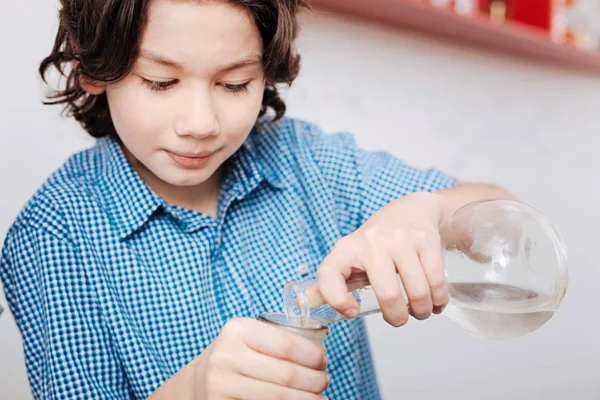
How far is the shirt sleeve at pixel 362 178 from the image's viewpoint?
1.03 meters

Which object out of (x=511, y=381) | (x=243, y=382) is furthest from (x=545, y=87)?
(x=243, y=382)

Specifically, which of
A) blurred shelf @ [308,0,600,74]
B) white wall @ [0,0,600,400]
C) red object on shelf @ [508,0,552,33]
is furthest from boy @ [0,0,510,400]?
red object on shelf @ [508,0,552,33]

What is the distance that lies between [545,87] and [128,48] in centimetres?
183

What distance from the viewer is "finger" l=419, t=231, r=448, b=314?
1.97ft

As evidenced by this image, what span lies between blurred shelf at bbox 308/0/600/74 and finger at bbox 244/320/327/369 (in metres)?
1.04

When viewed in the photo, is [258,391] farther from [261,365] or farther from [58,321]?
[58,321]

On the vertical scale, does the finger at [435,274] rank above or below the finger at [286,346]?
above

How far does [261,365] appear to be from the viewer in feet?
1.81

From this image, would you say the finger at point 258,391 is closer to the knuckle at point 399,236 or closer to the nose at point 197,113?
the knuckle at point 399,236

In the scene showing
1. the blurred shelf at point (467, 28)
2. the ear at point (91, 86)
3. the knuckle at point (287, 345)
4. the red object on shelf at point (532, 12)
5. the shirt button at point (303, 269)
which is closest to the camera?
the knuckle at point (287, 345)

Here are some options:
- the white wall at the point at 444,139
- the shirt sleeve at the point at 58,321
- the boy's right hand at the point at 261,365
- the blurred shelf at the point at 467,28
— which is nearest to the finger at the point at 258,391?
the boy's right hand at the point at 261,365

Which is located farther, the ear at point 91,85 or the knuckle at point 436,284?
the ear at point 91,85

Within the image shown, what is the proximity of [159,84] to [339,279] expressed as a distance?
33cm

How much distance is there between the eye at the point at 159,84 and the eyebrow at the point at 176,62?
2cm
